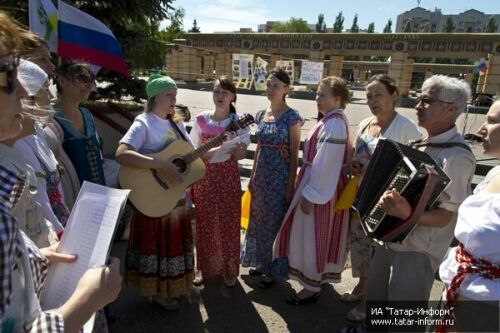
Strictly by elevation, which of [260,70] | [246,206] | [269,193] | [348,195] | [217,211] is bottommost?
[246,206]

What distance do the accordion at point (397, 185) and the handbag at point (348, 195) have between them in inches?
25.6

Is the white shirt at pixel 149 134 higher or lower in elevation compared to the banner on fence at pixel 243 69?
lower

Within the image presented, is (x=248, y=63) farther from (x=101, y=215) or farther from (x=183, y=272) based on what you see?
(x=101, y=215)

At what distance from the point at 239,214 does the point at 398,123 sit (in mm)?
1633

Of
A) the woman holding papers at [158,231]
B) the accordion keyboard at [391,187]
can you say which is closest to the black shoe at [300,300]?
the woman holding papers at [158,231]

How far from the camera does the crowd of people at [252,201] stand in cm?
117

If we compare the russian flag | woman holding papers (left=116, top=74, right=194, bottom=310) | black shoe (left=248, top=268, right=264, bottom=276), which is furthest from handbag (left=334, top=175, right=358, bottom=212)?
the russian flag

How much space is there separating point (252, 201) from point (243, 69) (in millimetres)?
12569

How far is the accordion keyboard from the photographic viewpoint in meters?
2.04

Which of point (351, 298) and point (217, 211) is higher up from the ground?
point (217, 211)

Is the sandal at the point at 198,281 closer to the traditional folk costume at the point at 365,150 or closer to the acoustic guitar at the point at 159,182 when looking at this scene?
the acoustic guitar at the point at 159,182

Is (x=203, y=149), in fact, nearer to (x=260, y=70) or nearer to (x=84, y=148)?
(x=84, y=148)

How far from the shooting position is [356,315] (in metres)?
3.14

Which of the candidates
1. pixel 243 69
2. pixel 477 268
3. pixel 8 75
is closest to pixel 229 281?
pixel 477 268
